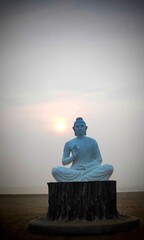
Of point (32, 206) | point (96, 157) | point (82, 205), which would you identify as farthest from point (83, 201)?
point (32, 206)

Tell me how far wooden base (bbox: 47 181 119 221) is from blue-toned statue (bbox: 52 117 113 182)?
36 cm

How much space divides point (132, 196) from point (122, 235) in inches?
274

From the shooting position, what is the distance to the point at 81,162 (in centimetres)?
638

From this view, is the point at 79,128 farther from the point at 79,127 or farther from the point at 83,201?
the point at 83,201

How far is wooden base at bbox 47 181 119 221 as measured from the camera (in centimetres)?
545

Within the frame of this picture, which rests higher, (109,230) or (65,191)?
(65,191)

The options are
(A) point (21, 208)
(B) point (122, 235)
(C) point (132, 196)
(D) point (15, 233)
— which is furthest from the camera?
(C) point (132, 196)

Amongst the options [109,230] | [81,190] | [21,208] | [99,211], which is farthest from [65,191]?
[21,208]

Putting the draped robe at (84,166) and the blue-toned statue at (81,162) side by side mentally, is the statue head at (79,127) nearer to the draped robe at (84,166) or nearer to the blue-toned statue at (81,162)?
the blue-toned statue at (81,162)

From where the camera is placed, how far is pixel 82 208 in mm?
5449

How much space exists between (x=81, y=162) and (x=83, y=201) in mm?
1061

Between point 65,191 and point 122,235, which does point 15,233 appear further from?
point 122,235

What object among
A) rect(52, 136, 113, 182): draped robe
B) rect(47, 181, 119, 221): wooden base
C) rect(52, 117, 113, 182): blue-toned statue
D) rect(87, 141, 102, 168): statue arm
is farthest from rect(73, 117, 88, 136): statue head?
rect(47, 181, 119, 221): wooden base

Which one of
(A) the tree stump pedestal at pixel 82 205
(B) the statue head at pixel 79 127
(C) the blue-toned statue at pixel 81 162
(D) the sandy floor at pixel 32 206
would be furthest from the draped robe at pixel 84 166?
(D) the sandy floor at pixel 32 206
